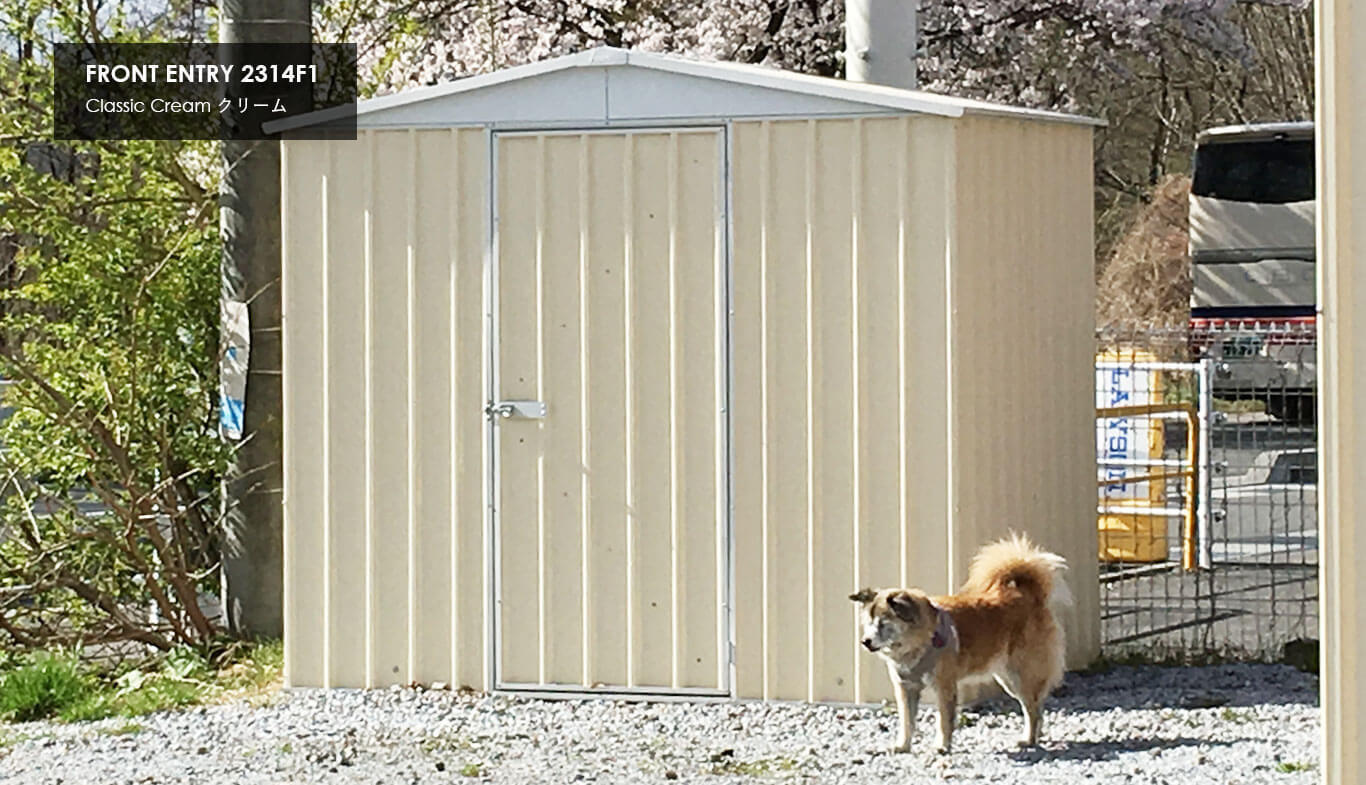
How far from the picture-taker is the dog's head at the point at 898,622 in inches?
279

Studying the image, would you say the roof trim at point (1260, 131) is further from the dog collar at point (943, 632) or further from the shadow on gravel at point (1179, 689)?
the dog collar at point (943, 632)

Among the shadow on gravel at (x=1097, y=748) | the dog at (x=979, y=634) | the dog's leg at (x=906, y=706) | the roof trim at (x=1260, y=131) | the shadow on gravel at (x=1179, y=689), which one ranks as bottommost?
the shadow on gravel at (x=1097, y=748)

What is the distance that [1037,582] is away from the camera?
7477 mm

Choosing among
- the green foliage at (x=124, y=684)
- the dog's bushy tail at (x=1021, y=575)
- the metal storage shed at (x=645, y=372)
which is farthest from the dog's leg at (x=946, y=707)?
the green foliage at (x=124, y=684)

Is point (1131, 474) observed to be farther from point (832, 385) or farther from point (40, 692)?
point (40, 692)

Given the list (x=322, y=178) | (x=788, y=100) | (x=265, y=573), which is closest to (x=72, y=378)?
(x=265, y=573)

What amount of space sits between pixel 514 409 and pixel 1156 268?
82.7ft

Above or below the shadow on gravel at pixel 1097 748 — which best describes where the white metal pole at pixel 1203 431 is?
above

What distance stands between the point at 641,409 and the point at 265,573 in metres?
2.76

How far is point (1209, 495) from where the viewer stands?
1080cm

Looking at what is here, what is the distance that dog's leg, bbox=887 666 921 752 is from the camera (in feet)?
23.6

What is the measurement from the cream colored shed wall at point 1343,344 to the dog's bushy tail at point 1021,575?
4.28m

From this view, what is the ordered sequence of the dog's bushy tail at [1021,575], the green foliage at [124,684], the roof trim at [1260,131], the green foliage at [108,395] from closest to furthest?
the dog's bushy tail at [1021,575] → the green foliage at [124,684] → the green foliage at [108,395] → the roof trim at [1260,131]

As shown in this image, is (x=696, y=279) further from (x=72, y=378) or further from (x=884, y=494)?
(x=72, y=378)
